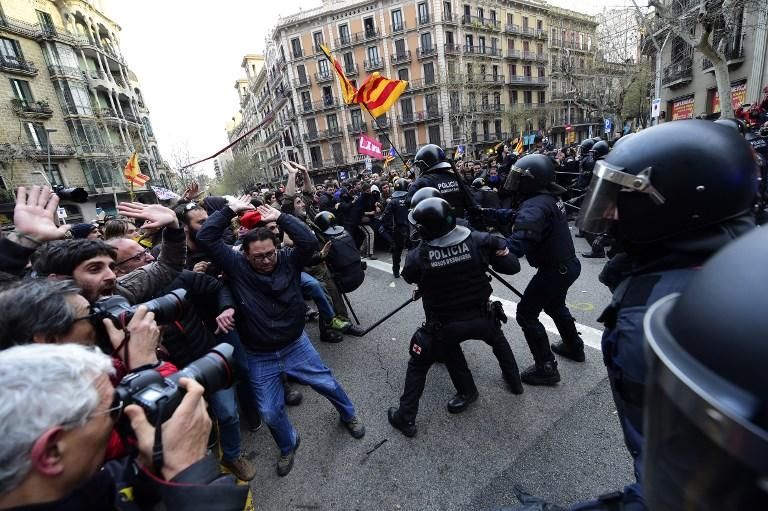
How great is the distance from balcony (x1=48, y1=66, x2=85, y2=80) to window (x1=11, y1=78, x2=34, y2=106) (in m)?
2.70

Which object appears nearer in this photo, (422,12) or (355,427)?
(355,427)

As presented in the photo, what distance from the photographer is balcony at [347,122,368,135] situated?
37906 mm

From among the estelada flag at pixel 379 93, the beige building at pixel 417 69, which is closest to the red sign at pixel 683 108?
the beige building at pixel 417 69

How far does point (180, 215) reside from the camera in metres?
3.43

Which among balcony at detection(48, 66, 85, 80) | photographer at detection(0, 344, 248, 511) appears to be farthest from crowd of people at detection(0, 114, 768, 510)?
balcony at detection(48, 66, 85, 80)

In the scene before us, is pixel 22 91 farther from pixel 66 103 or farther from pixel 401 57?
pixel 401 57

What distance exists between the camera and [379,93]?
7.39 meters

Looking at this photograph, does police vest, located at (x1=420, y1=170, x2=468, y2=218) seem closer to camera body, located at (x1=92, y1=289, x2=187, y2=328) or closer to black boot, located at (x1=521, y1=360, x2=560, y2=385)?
black boot, located at (x1=521, y1=360, x2=560, y2=385)

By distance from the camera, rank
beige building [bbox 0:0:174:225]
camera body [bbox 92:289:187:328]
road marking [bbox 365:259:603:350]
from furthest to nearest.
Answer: beige building [bbox 0:0:174:225], road marking [bbox 365:259:603:350], camera body [bbox 92:289:187:328]

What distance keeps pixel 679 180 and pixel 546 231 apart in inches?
70.0

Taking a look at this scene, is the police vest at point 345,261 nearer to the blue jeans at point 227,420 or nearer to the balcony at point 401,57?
the blue jeans at point 227,420

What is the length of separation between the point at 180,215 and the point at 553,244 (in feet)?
11.5

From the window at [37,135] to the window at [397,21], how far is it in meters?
31.9

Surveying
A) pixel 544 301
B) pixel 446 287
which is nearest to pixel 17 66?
pixel 446 287
